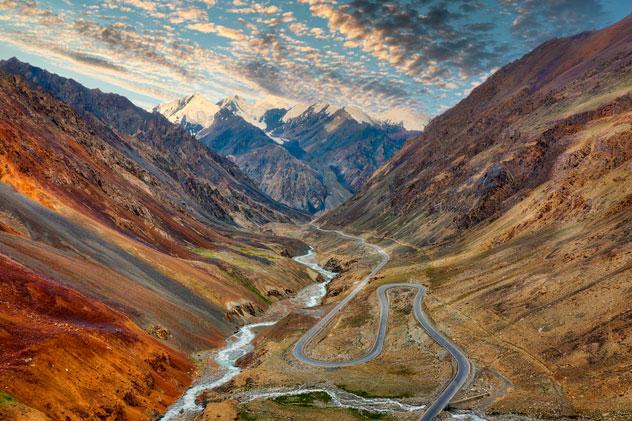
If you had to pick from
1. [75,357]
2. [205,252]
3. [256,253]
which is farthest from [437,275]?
[256,253]

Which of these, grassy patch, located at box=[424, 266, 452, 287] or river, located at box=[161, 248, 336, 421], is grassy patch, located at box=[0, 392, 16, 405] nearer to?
river, located at box=[161, 248, 336, 421]

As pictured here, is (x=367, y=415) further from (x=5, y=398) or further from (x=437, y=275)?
(x=437, y=275)

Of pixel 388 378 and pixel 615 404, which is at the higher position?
pixel 615 404

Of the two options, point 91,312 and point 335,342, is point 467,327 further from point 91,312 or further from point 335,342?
point 91,312

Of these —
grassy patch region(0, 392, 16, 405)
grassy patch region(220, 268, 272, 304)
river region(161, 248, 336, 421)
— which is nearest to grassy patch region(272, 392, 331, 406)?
river region(161, 248, 336, 421)

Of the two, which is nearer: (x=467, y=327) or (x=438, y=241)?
(x=467, y=327)

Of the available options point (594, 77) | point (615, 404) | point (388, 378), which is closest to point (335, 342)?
point (388, 378)
